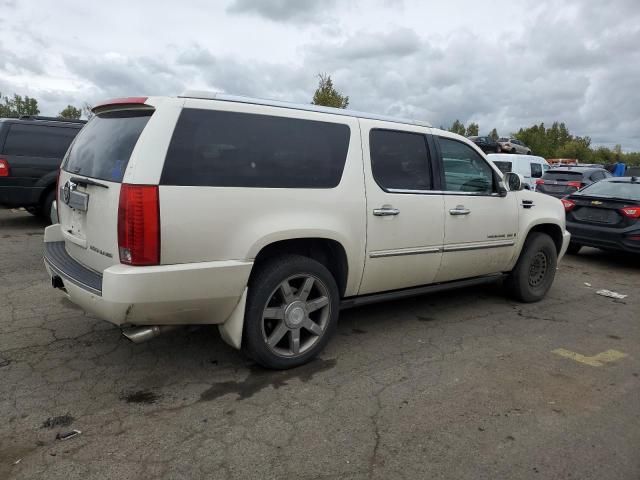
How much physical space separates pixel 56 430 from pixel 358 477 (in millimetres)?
1672

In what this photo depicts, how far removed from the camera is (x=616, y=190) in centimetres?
830

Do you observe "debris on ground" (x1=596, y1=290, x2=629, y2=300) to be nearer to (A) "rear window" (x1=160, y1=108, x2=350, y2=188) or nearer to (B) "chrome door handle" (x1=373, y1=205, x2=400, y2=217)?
(B) "chrome door handle" (x1=373, y1=205, x2=400, y2=217)

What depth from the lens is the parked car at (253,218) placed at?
9.44 feet

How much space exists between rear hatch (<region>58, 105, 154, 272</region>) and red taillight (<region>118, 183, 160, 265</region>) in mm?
88

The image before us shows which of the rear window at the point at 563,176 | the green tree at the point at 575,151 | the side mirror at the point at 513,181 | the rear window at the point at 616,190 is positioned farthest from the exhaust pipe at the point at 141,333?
the green tree at the point at 575,151

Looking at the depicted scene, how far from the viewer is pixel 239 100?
10.8 feet

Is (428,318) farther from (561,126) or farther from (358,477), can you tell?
(561,126)

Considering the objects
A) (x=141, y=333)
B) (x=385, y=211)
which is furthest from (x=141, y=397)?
(x=385, y=211)

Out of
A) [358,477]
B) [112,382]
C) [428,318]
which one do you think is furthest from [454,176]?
[112,382]

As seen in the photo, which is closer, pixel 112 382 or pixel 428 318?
pixel 112 382

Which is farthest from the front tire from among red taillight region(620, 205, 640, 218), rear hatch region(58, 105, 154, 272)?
red taillight region(620, 205, 640, 218)

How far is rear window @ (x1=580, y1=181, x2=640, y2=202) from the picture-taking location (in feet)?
26.2

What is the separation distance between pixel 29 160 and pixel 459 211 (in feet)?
23.5

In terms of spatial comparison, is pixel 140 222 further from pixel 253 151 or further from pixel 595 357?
pixel 595 357
